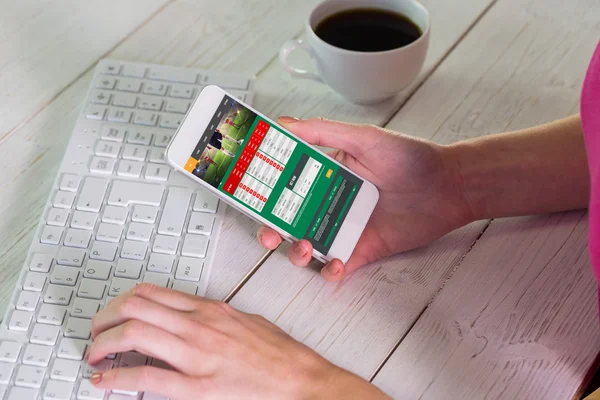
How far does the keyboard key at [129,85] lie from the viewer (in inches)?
34.9

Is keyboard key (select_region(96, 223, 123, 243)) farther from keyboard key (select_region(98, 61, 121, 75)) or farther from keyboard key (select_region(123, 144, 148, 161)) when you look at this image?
keyboard key (select_region(98, 61, 121, 75))

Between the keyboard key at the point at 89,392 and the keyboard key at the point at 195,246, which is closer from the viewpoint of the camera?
the keyboard key at the point at 89,392

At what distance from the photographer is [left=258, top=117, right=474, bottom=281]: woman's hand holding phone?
0.76 meters

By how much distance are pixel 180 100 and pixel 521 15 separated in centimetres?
49

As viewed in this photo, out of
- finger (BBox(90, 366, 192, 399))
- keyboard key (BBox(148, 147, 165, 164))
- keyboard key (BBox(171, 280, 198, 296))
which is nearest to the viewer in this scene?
finger (BBox(90, 366, 192, 399))

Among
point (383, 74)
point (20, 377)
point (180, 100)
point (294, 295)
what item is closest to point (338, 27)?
point (383, 74)

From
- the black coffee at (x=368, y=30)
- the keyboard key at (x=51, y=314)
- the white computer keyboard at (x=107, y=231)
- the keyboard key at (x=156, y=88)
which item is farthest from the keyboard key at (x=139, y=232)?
the black coffee at (x=368, y=30)

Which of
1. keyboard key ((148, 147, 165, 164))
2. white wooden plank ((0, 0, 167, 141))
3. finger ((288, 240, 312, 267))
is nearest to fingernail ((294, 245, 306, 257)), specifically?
finger ((288, 240, 312, 267))

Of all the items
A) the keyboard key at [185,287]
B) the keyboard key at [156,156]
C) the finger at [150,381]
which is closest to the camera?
the finger at [150,381]

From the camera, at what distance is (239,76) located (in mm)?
894

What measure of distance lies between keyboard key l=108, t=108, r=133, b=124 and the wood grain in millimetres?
321

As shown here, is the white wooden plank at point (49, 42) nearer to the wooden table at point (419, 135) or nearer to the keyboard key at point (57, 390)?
the wooden table at point (419, 135)

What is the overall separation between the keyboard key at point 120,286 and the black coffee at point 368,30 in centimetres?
37

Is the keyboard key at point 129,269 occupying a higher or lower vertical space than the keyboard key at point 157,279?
lower
